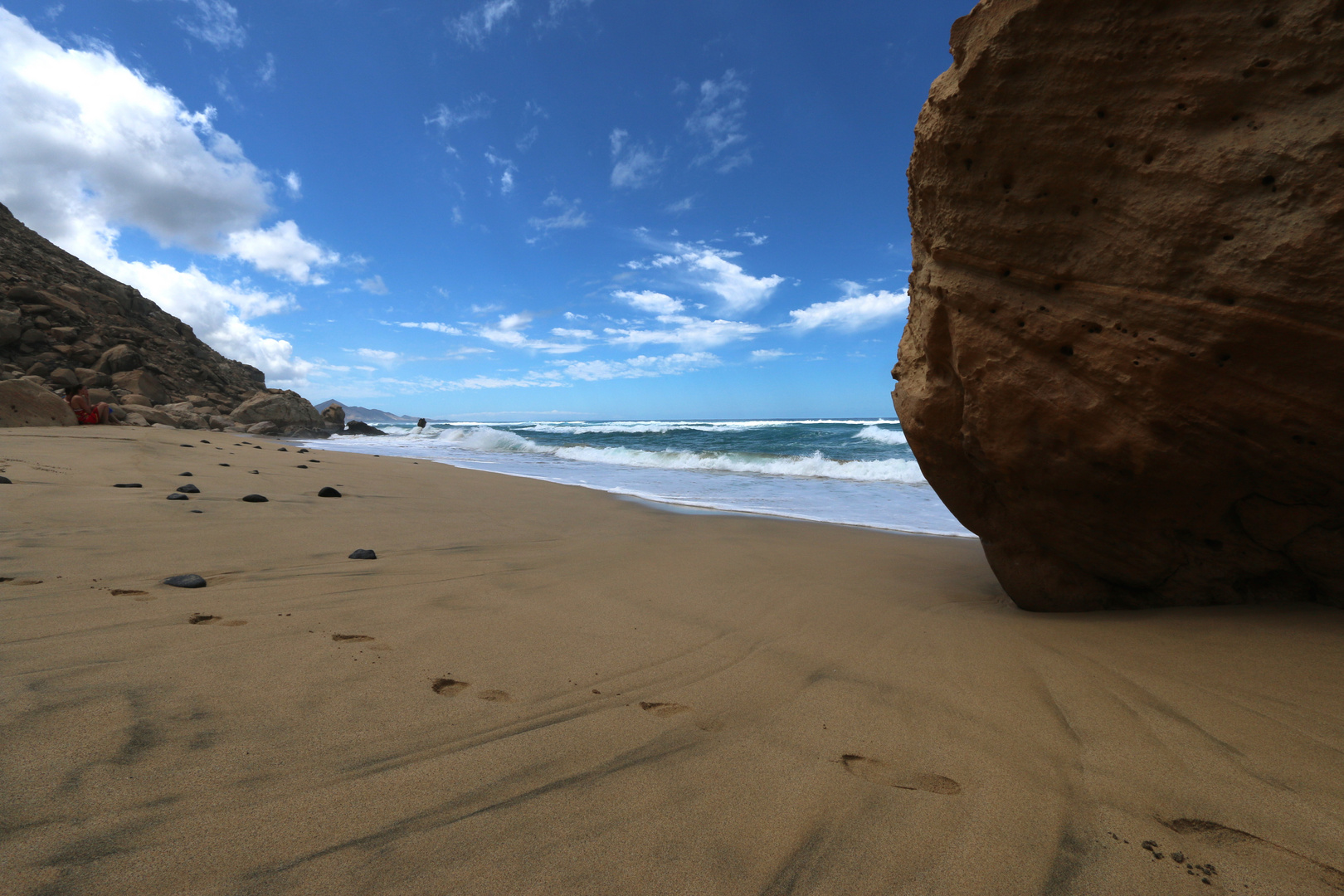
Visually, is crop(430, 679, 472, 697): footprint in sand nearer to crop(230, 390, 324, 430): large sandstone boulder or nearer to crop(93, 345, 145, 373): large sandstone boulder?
crop(93, 345, 145, 373): large sandstone boulder

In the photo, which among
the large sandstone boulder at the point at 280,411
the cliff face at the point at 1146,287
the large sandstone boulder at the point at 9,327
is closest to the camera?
the cliff face at the point at 1146,287

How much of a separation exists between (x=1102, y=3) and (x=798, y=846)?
306cm

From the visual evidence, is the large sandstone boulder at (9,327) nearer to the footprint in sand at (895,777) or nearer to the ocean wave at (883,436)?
the footprint in sand at (895,777)

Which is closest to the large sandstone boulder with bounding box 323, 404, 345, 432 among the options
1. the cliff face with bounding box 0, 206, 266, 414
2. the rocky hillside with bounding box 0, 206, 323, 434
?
the rocky hillside with bounding box 0, 206, 323, 434

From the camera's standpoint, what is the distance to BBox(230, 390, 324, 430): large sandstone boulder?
21.2 meters

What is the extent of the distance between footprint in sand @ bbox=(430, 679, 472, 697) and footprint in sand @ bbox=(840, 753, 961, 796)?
119cm

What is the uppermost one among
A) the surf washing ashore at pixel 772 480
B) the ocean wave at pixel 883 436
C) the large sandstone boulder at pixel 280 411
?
the ocean wave at pixel 883 436

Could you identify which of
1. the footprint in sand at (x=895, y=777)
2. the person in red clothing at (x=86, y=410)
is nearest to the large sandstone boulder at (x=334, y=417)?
the person in red clothing at (x=86, y=410)

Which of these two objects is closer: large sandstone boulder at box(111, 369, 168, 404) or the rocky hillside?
the rocky hillside

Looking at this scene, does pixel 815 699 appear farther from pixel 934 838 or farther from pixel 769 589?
pixel 769 589

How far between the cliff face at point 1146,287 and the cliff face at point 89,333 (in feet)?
68.5

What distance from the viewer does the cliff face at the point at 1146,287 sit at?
1.97 m

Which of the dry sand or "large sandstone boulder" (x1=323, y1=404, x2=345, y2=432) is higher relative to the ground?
"large sandstone boulder" (x1=323, y1=404, x2=345, y2=432)

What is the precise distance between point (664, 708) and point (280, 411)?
85.3 feet
